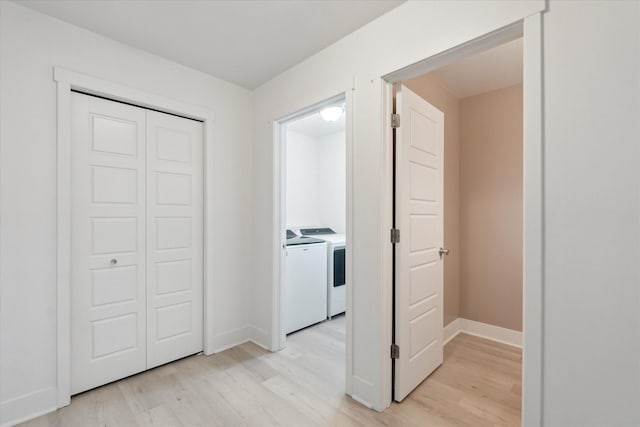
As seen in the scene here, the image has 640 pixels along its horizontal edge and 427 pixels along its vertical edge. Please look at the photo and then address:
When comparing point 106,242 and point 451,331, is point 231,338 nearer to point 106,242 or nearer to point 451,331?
point 106,242

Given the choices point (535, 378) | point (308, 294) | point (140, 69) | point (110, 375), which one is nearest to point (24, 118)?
point (140, 69)

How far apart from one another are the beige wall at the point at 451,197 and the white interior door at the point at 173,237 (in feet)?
7.88

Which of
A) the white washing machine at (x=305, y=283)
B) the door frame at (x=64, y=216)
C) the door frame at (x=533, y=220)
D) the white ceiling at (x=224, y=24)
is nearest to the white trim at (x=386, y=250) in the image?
the white ceiling at (x=224, y=24)

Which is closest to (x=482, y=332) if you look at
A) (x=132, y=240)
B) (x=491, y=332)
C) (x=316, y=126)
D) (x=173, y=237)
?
(x=491, y=332)

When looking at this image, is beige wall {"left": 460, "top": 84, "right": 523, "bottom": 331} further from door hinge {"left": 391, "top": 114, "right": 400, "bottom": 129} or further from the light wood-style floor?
door hinge {"left": 391, "top": 114, "right": 400, "bottom": 129}

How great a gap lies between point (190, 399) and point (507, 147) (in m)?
3.54

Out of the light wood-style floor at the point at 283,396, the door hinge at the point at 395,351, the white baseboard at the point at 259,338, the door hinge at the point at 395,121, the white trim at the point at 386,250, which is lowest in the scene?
the light wood-style floor at the point at 283,396

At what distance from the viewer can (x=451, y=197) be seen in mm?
3137

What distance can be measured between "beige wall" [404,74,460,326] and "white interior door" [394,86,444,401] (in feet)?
2.13

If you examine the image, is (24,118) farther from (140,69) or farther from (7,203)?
(140,69)

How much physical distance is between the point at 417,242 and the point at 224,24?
6.66ft

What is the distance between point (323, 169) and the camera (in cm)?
482

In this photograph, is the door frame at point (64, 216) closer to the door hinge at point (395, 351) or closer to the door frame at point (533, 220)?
the door hinge at point (395, 351)

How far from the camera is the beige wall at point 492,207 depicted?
2.92 metres
